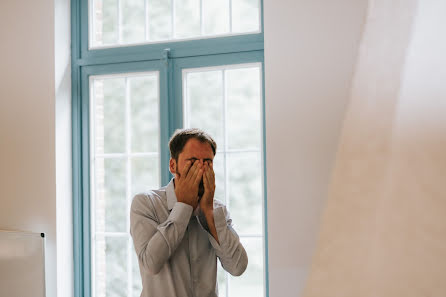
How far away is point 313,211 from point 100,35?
1317 millimetres

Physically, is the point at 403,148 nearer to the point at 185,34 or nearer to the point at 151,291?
the point at 151,291

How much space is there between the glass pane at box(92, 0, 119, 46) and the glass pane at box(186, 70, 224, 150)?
1.48ft

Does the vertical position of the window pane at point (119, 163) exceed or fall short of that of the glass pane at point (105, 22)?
it falls short

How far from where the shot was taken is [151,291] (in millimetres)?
1306

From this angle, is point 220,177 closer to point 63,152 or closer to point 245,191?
point 245,191

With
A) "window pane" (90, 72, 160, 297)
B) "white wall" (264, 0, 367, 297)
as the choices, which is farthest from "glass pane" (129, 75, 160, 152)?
"white wall" (264, 0, 367, 297)

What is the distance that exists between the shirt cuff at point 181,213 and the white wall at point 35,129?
1.06 m

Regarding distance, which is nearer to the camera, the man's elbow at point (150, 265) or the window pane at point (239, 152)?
the man's elbow at point (150, 265)

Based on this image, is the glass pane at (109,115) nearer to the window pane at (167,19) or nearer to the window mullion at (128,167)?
the window mullion at (128,167)

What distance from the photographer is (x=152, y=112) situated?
2234 mm

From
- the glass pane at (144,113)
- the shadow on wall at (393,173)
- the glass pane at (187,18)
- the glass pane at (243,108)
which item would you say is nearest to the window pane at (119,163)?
the glass pane at (144,113)

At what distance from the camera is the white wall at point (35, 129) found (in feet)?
7.11

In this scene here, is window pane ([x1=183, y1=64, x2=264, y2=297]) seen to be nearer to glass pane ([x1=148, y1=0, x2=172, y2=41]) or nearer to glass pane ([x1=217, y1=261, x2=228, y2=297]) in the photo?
glass pane ([x1=217, y1=261, x2=228, y2=297])

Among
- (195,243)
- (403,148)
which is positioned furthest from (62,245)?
(403,148)
